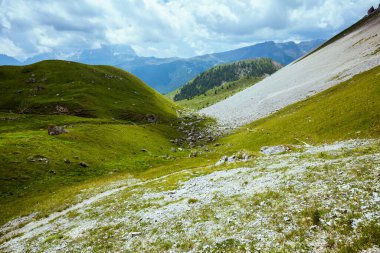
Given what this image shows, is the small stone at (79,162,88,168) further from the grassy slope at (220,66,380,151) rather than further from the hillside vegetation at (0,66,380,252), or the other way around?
the grassy slope at (220,66,380,151)

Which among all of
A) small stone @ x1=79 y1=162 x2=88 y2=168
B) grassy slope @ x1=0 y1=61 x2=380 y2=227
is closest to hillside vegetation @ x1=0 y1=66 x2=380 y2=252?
grassy slope @ x1=0 y1=61 x2=380 y2=227

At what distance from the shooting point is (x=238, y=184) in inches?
1077

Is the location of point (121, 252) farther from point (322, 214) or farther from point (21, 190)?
point (21, 190)

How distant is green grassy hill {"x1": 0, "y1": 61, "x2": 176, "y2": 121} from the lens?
108688mm

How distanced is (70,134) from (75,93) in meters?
57.3

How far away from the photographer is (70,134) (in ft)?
235

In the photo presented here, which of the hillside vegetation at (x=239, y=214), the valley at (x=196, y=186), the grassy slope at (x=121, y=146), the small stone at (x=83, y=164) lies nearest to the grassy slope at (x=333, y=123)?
the grassy slope at (x=121, y=146)

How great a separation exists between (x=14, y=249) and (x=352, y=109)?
59.6 metres

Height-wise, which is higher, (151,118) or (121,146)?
(151,118)

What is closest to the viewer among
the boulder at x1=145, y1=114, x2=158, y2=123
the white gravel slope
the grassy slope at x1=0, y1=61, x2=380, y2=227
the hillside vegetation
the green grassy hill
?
the hillside vegetation

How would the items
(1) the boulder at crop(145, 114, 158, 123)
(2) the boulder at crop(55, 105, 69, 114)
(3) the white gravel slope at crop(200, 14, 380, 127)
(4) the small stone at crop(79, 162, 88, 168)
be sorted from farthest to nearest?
(1) the boulder at crop(145, 114, 158, 123), (2) the boulder at crop(55, 105, 69, 114), (3) the white gravel slope at crop(200, 14, 380, 127), (4) the small stone at crop(79, 162, 88, 168)

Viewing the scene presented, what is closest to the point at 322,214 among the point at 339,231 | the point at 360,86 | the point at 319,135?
the point at 339,231

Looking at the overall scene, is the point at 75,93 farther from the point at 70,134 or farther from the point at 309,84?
the point at 309,84

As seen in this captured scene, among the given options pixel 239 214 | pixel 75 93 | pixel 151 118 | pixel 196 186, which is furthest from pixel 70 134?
pixel 239 214
